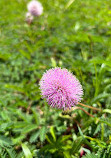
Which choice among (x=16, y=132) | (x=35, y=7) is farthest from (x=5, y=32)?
(x=16, y=132)

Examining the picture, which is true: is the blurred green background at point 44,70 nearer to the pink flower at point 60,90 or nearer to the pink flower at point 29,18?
the pink flower at point 29,18

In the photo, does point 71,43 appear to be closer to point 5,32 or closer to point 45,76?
point 5,32

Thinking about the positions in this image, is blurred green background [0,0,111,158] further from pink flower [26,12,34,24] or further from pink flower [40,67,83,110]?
pink flower [40,67,83,110]

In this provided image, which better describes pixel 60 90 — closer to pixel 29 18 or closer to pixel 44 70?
pixel 44 70

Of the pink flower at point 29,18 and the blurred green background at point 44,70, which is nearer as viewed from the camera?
the blurred green background at point 44,70

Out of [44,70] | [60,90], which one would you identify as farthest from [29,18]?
[60,90]

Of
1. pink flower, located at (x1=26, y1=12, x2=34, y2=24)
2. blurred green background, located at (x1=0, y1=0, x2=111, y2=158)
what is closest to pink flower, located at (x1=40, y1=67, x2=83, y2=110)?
blurred green background, located at (x1=0, y1=0, x2=111, y2=158)

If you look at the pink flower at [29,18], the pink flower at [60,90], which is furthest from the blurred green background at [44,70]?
the pink flower at [60,90]
